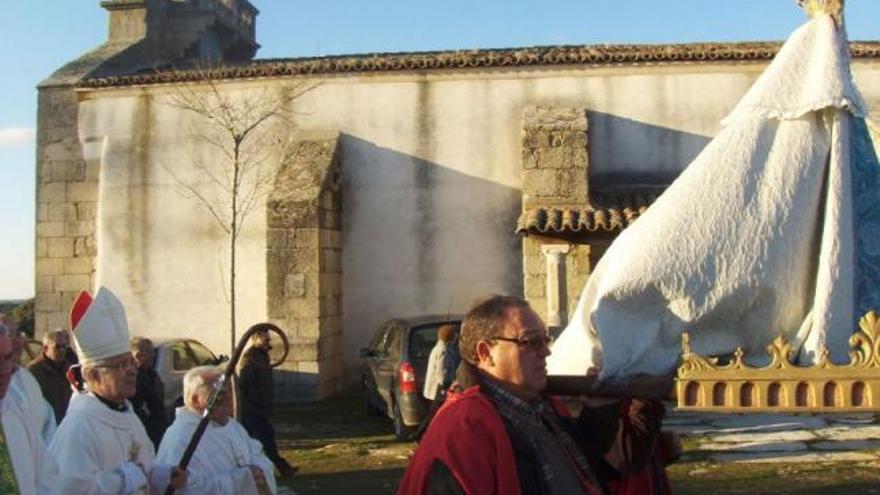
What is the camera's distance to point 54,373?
7.88 metres

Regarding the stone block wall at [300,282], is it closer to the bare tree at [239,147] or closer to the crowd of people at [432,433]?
the bare tree at [239,147]

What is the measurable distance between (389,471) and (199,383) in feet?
17.1

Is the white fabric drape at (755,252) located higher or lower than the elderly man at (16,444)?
higher

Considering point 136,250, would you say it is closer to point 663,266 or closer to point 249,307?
point 249,307

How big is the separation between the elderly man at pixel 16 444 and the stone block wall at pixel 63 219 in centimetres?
1454

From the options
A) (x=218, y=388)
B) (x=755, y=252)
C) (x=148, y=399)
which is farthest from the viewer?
(x=148, y=399)

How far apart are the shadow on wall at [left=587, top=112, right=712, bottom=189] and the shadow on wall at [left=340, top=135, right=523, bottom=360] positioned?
1387mm

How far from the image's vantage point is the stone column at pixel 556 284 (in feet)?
48.1

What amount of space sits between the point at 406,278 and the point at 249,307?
2686 millimetres

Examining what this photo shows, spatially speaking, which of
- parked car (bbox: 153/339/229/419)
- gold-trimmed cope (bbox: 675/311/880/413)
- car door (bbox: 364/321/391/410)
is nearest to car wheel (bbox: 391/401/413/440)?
car door (bbox: 364/321/391/410)

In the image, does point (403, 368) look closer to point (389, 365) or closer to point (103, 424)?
point (389, 365)

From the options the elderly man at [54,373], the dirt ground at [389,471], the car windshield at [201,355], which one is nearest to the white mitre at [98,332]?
the elderly man at [54,373]

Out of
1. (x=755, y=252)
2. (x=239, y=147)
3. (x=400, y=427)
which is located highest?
(x=239, y=147)

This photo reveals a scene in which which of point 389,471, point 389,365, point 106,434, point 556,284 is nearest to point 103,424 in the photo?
point 106,434
